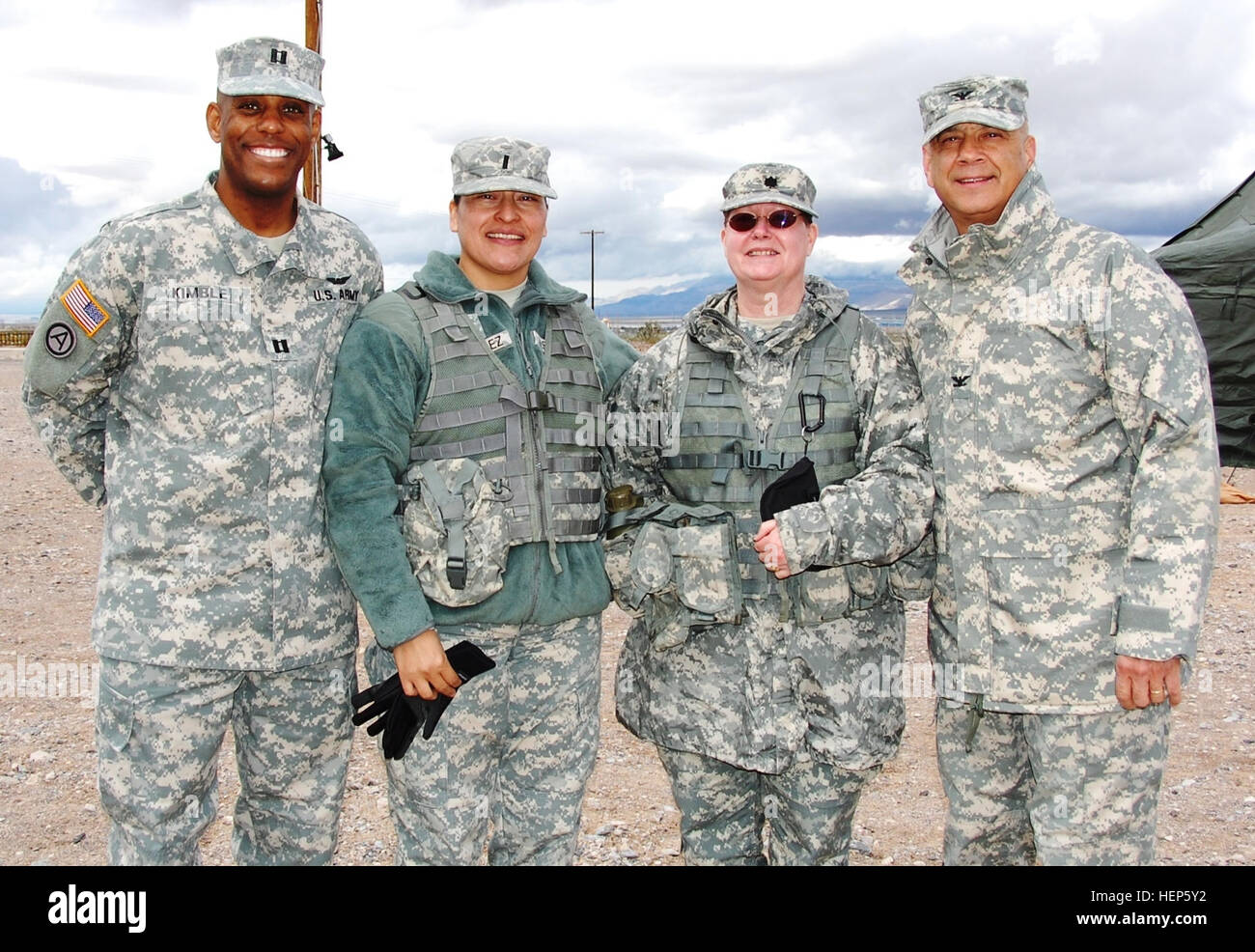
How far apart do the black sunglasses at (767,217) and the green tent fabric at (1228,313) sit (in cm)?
931

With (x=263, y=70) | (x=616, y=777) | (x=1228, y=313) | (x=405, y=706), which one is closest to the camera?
(x=405, y=706)

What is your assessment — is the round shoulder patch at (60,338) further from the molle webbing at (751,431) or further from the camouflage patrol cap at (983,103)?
the camouflage patrol cap at (983,103)

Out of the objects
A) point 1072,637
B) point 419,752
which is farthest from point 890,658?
point 419,752

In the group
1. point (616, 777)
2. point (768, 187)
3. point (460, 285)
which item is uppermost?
point (768, 187)

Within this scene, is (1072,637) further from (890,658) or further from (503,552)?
(503,552)

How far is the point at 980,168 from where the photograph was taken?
307cm

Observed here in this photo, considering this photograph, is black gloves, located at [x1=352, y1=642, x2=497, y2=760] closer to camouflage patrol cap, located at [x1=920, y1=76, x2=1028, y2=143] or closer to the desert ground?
the desert ground

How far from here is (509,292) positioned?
10.6 feet

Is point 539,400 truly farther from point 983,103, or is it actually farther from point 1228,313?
point 1228,313

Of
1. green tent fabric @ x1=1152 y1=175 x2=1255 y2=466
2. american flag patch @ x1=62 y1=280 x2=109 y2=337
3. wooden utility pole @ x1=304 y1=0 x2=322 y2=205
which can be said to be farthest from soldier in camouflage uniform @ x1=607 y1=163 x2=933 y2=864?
wooden utility pole @ x1=304 y1=0 x2=322 y2=205

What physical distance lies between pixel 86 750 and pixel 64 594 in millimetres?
2830

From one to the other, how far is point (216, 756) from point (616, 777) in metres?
2.16

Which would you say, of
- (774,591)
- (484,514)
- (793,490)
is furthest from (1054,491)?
(484,514)

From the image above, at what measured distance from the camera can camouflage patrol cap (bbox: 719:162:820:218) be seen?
316 cm
